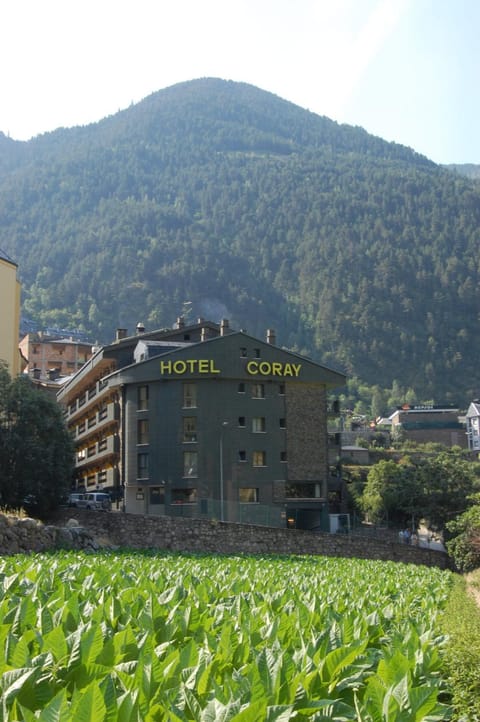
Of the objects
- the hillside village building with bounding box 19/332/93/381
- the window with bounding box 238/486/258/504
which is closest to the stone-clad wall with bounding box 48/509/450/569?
the window with bounding box 238/486/258/504

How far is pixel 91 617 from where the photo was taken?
8750 millimetres

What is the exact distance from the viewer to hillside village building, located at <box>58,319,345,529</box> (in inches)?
2219

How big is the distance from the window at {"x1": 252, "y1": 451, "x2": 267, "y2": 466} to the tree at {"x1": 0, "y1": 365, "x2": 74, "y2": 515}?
14444 mm

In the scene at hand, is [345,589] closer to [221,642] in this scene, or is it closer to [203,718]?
[221,642]

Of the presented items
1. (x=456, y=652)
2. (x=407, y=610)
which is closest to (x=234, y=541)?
(x=407, y=610)

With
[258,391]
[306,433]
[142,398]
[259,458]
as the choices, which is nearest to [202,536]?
[259,458]

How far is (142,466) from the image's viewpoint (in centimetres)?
5791

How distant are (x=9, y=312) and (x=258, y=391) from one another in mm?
18362

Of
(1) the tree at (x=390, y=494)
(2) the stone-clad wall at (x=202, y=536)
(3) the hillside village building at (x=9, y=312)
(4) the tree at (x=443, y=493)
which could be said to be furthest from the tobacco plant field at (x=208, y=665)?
(1) the tree at (x=390, y=494)

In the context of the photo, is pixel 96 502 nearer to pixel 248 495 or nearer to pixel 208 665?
pixel 248 495

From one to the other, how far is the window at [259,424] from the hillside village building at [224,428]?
0.24 feet

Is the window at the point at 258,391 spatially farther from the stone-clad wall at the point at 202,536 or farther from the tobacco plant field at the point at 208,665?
the tobacco plant field at the point at 208,665

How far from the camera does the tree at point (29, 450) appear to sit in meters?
46.4

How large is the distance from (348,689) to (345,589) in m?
10.1
